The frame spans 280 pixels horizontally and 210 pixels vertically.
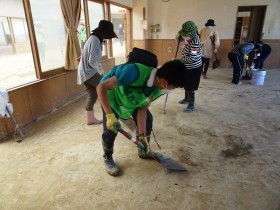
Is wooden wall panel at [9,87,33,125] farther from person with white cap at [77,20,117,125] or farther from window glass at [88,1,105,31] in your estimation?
window glass at [88,1,105,31]

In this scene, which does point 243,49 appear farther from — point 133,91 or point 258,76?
point 133,91

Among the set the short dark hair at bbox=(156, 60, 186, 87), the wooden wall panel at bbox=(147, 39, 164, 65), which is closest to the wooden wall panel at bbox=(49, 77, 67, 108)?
the short dark hair at bbox=(156, 60, 186, 87)

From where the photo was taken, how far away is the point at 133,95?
4.86 ft

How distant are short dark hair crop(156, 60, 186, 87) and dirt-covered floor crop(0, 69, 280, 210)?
34.4 inches

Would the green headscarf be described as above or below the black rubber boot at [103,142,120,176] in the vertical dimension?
above

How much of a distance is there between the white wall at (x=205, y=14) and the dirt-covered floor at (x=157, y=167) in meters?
3.86

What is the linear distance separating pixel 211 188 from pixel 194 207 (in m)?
0.25

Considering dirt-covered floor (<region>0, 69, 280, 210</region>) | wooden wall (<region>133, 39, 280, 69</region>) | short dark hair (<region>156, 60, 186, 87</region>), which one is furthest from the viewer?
wooden wall (<region>133, 39, 280, 69</region>)

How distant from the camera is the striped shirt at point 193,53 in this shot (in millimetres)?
2791

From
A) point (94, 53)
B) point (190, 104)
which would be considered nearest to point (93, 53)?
point (94, 53)

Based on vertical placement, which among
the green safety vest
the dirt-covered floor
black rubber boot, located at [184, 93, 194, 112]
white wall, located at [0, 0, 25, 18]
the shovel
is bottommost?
the dirt-covered floor

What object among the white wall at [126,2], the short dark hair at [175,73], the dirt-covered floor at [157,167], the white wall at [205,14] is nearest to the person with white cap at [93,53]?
the dirt-covered floor at [157,167]

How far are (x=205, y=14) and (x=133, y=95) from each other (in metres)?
5.54

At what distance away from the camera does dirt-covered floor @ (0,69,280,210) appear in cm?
154
